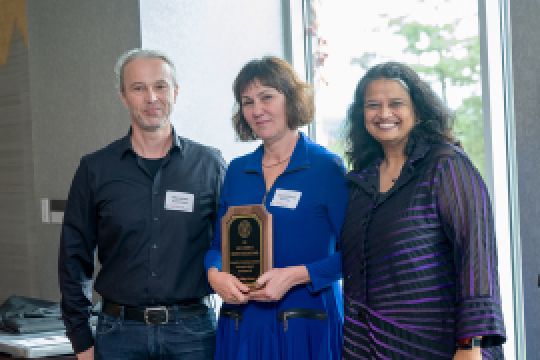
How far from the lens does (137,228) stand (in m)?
2.54

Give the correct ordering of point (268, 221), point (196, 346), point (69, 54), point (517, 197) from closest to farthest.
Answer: point (268, 221), point (196, 346), point (517, 197), point (69, 54)

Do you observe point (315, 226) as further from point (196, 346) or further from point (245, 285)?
point (196, 346)

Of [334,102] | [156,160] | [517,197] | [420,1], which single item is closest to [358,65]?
[334,102]

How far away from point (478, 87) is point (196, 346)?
148cm

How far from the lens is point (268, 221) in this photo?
7.46ft

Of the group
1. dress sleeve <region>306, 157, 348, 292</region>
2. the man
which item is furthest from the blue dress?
the man

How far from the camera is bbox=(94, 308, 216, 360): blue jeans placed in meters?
2.46

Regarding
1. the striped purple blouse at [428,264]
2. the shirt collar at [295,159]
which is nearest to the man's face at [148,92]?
the shirt collar at [295,159]

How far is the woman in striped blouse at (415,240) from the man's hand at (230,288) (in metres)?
0.32

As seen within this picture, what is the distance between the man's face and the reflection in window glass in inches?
23.7

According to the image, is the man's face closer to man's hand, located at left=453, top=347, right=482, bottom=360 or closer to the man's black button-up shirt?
the man's black button-up shirt

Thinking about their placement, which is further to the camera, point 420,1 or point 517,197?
point 420,1

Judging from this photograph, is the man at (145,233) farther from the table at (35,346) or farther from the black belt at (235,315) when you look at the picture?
the table at (35,346)

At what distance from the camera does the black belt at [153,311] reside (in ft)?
8.10
